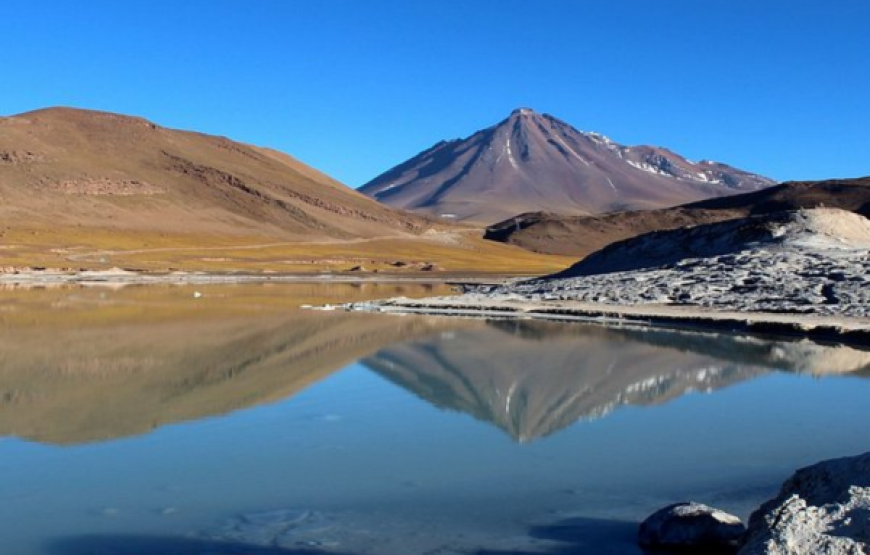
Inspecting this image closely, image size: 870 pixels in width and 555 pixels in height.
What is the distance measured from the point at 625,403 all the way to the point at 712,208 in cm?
14207

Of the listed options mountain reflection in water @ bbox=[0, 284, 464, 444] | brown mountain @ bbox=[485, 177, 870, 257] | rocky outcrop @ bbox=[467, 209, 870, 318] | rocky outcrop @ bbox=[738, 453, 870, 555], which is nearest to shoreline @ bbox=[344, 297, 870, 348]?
rocky outcrop @ bbox=[467, 209, 870, 318]

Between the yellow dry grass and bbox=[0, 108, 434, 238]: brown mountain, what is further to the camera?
bbox=[0, 108, 434, 238]: brown mountain

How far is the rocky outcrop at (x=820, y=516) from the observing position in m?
5.91

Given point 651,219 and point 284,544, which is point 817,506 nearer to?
point 284,544

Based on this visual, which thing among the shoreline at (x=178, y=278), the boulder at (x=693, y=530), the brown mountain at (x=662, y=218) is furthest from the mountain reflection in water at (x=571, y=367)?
the brown mountain at (x=662, y=218)

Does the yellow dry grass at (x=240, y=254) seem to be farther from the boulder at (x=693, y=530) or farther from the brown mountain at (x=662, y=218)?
the boulder at (x=693, y=530)

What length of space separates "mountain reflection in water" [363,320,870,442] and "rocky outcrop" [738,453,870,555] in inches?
228

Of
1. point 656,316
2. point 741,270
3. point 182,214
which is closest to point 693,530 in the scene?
point 656,316

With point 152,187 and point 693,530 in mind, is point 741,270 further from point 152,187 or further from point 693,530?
point 152,187

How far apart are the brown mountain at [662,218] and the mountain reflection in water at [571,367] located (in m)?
108

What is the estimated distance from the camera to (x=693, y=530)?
25.5ft

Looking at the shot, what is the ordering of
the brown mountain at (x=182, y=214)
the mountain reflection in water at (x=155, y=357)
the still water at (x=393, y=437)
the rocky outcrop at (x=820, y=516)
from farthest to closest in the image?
the brown mountain at (x=182, y=214) → the mountain reflection in water at (x=155, y=357) → the still water at (x=393, y=437) → the rocky outcrop at (x=820, y=516)

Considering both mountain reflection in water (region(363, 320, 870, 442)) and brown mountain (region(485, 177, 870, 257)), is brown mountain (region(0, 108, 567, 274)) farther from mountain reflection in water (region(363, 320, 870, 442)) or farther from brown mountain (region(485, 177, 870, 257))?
mountain reflection in water (region(363, 320, 870, 442))

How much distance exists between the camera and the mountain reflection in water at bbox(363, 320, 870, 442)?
15297 mm
